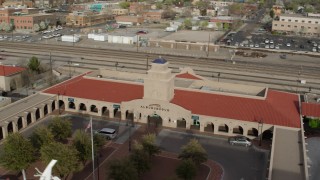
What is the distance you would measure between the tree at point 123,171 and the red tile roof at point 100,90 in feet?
63.6

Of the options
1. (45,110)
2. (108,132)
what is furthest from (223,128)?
(45,110)

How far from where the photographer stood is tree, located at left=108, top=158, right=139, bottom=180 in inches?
1268

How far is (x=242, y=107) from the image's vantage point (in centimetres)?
4878

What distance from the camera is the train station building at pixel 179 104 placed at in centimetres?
4747

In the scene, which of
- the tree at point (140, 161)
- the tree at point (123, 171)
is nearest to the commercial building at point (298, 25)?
the tree at point (140, 161)

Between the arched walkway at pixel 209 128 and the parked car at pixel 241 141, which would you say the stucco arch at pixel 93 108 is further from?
the parked car at pixel 241 141

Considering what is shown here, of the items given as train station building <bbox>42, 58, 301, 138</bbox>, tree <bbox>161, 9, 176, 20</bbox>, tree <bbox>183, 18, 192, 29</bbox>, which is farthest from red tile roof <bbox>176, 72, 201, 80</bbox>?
tree <bbox>161, 9, 176, 20</bbox>

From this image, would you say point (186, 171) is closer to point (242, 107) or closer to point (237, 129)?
point (237, 129)

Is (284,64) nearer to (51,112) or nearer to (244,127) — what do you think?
(244,127)

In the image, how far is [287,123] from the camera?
151 feet

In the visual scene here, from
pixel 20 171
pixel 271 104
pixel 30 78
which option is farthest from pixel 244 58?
pixel 20 171

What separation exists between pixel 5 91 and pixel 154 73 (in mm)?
29838

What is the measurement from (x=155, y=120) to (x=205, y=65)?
3295cm

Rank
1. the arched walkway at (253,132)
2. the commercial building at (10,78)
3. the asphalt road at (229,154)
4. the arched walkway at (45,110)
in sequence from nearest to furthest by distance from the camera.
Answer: the asphalt road at (229,154) → the arched walkway at (253,132) → the arched walkway at (45,110) → the commercial building at (10,78)
